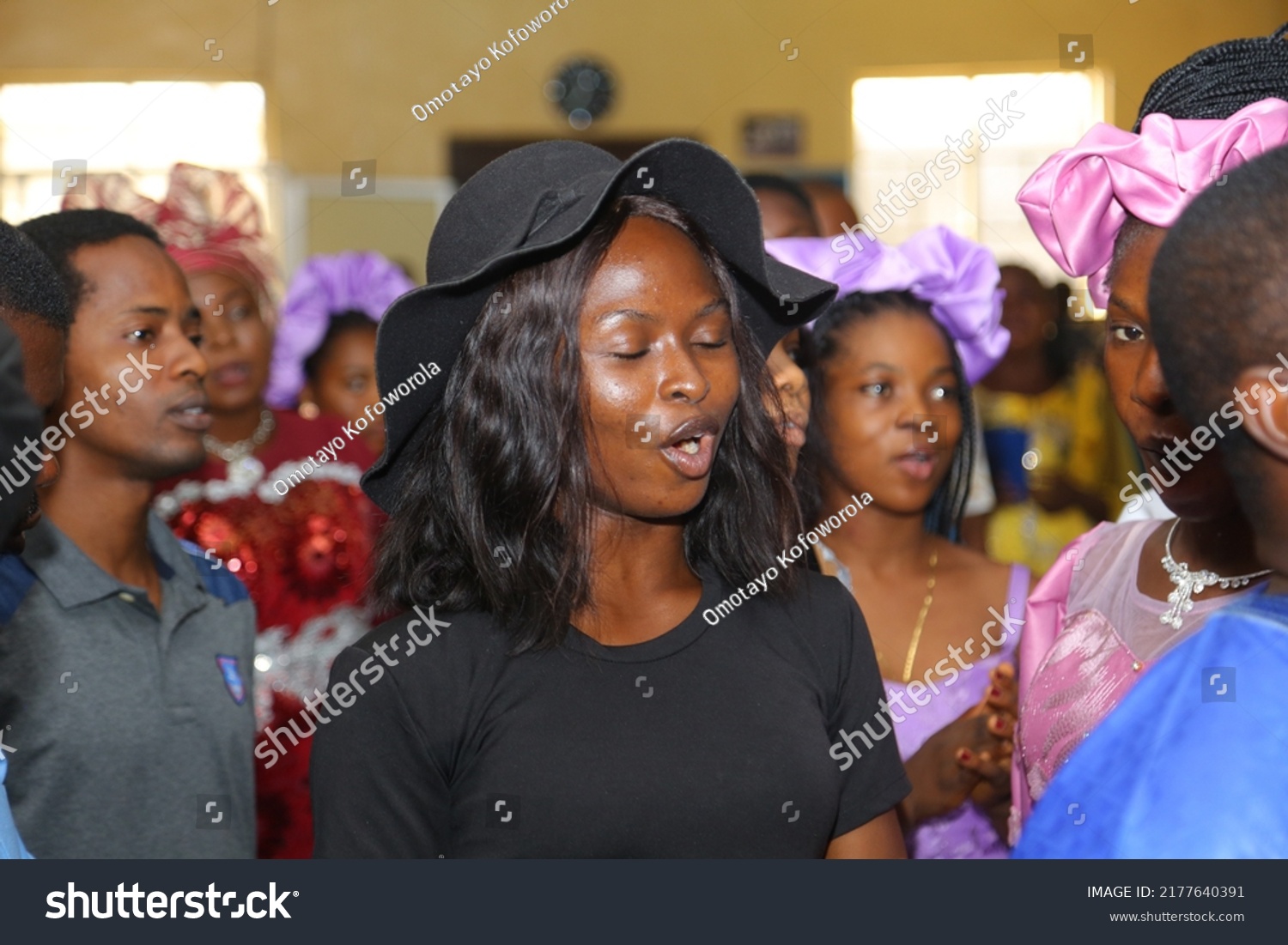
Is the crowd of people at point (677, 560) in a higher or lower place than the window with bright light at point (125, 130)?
lower

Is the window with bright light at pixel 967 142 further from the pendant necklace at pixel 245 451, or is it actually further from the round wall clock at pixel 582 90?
the pendant necklace at pixel 245 451

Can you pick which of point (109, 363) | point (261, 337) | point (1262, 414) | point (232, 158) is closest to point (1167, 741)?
point (1262, 414)

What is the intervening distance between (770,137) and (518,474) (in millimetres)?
5765

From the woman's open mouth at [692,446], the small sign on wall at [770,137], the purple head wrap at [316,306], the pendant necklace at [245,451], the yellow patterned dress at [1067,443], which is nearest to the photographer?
the woman's open mouth at [692,446]

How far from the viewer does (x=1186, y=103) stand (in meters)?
1.61

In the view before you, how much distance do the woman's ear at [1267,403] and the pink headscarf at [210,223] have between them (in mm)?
2690

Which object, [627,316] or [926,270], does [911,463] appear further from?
[627,316]

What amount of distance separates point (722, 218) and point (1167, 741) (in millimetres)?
834

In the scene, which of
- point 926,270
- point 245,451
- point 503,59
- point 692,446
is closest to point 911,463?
point 926,270

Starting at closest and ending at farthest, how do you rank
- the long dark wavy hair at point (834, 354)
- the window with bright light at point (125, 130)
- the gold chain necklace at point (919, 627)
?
the gold chain necklace at point (919, 627)
the long dark wavy hair at point (834, 354)
the window with bright light at point (125, 130)

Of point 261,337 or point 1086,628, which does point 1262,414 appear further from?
point 261,337

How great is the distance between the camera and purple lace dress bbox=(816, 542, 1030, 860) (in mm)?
2049

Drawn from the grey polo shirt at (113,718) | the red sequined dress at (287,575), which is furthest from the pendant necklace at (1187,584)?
the red sequined dress at (287,575)

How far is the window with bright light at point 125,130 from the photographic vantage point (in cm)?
650
